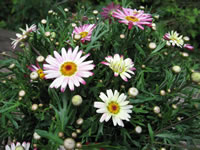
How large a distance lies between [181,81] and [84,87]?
36cm

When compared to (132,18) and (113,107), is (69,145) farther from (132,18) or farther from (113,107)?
(132,18)

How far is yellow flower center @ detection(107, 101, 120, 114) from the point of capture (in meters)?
0.45

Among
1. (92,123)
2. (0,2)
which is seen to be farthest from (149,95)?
(0,2)

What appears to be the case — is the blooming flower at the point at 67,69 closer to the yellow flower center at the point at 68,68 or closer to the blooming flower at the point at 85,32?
the yellow flower center at the point at 68,68

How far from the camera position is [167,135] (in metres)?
0.50

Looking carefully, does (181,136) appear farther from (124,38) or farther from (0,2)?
(0,2)

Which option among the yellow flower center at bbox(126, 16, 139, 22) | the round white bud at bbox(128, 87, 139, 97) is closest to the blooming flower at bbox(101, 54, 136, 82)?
the round white bud at bbox(128, 87, 139, 97)

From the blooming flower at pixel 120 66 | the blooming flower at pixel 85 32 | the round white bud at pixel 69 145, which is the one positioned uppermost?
the blooming flower at pixel 85 32

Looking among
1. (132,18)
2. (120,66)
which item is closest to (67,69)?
(120,66)

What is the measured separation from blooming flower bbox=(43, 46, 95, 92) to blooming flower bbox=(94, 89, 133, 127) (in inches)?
3.1

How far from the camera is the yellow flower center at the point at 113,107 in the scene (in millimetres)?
446

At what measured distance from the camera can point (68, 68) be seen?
0.45 metres

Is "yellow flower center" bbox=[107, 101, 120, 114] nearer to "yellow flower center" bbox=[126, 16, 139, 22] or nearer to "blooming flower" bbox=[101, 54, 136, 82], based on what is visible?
"blooming flower" bbox=[101, 54, 136, 82]

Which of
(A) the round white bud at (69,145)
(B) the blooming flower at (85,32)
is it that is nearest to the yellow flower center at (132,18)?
(B) the blooming flower at (85,32)
